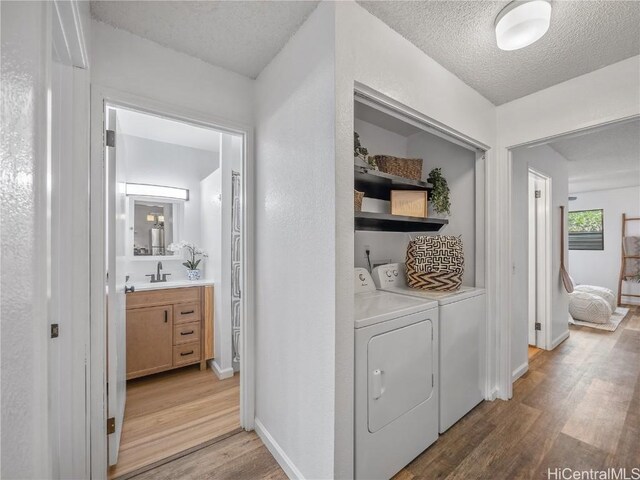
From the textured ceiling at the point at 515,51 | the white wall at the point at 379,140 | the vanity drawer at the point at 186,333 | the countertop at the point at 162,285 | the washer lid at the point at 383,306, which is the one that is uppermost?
the textured ceiling at the point at 515,51

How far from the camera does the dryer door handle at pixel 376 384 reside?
1.41m

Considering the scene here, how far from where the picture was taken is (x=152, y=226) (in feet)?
10.7

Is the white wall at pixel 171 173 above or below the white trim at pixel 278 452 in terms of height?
above

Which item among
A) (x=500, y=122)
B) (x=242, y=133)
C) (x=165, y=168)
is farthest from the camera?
(x=165, y=168)

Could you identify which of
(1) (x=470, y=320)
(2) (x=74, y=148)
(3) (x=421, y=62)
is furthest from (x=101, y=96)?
(1) (x=470, y=320)

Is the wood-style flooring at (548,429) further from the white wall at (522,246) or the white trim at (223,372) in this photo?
the white trim at (223,372)

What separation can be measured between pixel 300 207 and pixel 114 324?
4.10 ft

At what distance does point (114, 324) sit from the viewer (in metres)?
1.61

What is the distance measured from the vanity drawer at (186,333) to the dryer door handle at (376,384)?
210 cm

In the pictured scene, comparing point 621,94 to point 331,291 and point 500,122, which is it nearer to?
point 500,122

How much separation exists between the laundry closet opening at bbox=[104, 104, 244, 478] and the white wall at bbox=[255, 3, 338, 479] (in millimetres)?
316

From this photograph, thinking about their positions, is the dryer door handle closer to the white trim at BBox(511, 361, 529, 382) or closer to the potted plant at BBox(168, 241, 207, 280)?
the white trim at BBox(511, 361, 529, 382)

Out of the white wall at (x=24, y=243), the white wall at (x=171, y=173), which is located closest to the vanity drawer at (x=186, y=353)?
the white wall at (x=171, y=173)

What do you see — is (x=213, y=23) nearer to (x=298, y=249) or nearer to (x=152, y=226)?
(x=298, y=249)
